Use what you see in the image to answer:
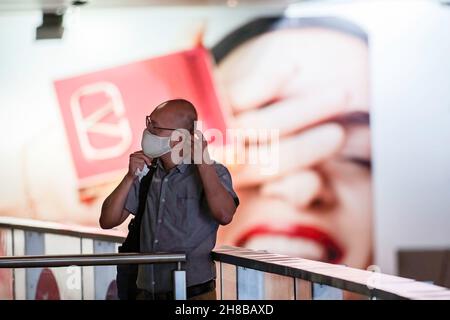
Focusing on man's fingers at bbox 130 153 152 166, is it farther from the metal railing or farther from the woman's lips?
the woman's lips

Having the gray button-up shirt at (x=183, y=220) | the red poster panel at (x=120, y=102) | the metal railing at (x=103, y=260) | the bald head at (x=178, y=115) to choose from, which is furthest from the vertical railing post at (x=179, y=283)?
the red poster panel at (x=120, y=102)

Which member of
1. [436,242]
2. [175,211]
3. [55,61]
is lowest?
[436,242]

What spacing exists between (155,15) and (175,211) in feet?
12.1

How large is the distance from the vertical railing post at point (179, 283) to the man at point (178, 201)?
0.22 feet

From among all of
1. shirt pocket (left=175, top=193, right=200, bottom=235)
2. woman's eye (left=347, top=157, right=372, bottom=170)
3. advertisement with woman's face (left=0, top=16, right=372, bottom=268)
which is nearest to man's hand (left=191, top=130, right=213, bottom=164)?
shirt pocket (left=175, top=193, right=200, bottom=235)

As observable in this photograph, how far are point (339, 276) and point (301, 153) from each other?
4.18 metres

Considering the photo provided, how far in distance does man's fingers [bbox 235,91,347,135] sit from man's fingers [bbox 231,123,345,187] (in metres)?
0.07

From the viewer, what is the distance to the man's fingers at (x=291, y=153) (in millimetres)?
6234

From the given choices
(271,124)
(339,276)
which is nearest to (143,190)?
(339,276)

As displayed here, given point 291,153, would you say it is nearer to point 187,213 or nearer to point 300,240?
point 300,240

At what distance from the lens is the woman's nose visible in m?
6.24

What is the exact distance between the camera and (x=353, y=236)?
6262mm

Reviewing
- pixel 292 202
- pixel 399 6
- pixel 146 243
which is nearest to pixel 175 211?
pixel 146 243

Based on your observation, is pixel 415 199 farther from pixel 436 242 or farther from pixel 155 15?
pixel 155 15
